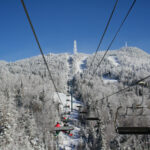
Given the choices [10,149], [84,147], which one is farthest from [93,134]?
[10,149]

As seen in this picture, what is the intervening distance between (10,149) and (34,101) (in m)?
39.9

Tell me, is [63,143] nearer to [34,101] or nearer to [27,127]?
[27,127]

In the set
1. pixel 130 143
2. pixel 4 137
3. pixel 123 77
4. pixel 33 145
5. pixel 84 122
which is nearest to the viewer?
pixel 4 137

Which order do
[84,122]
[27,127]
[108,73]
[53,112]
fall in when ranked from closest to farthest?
1. [27,127]
2. [53,112]
3. [84,122]
4. [108,73]

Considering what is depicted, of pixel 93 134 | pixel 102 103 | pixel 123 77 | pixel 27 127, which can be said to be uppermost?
pixel 123 77

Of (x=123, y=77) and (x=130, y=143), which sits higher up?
A: (x=123, y=77)

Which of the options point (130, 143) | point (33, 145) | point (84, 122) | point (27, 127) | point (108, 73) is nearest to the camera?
point (33, 145)

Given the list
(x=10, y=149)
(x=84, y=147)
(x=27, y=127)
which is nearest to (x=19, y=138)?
(x=27, y=127)

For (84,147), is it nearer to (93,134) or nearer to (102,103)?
(93,134)

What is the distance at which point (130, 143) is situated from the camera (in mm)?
40656

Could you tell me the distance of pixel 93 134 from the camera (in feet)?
139

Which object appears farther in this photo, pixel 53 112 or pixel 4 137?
pixel 53 112

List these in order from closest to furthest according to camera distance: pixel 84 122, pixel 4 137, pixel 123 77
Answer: pixel 4 137 → pixel 84 122 → pixel 123 77

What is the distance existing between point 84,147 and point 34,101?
3089 centimetres
